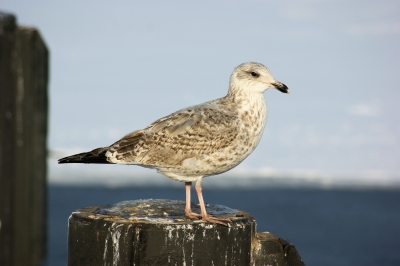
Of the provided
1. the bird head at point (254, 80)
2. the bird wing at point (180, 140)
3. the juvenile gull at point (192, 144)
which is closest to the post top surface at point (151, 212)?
the juvenile gull at point (192, 144)

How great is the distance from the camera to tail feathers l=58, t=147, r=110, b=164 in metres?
7.34

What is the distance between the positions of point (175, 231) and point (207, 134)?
176cm

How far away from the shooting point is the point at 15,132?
6.00 meters

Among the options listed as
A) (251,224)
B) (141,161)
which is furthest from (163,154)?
(251,224)

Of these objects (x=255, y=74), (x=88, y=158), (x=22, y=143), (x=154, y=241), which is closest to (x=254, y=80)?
(x=255, y=74)

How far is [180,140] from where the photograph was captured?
7461 mm

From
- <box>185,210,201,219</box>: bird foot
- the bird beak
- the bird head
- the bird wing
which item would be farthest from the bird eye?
<box>185,210,201,219</box>: bird foot

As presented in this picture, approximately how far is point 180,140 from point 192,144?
0.47ft

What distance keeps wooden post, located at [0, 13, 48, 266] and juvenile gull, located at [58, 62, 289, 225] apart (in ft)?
2.27

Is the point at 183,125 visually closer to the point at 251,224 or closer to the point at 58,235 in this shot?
the point at 251,224

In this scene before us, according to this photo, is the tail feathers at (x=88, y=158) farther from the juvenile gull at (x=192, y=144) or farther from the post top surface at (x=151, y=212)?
the post top surface at (x=151, y=212)

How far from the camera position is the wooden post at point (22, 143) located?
5016 mm

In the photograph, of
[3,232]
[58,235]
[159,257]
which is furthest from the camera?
[58,235]

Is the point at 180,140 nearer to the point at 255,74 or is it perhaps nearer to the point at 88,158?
the point at 88,158
